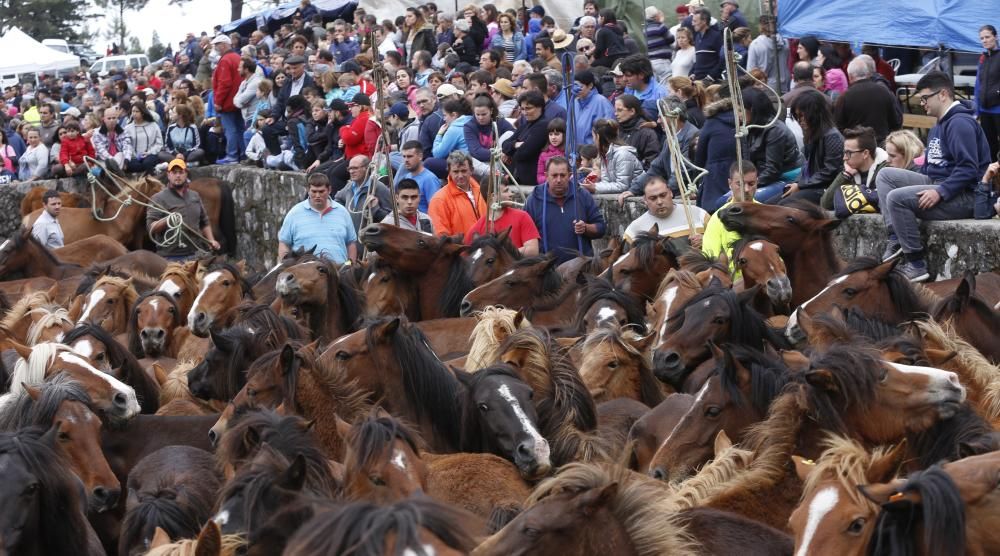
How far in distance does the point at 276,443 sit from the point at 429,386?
1661 mm

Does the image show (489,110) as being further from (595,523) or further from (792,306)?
(595,523)

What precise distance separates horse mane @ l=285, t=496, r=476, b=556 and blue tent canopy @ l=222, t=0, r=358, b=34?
25.4 m

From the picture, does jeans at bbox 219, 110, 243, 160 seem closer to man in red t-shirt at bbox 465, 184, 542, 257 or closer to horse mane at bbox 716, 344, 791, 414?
man in red t-shirt at bbox 465, 184, 542, 257

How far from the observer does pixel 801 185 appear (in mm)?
11211

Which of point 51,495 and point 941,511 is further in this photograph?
point 51,495

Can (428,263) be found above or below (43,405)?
below

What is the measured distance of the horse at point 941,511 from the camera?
3863 millimetres

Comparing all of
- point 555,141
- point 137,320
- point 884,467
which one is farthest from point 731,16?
point 884,467

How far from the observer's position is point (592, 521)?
4.04 meters

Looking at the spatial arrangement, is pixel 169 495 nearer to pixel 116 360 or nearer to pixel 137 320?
pixel 116 360

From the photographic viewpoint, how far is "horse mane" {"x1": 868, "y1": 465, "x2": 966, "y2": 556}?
386 cm

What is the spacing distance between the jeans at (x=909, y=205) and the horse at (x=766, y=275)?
1.41 m

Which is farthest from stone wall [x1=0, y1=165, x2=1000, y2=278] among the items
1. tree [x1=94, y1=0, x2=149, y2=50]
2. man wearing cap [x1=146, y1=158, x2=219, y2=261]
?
tree [x1=94, y1=0, x2=149, y2=50]

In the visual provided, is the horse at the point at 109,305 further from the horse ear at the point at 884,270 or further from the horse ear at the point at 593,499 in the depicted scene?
the horse ear at the point at 593,499
